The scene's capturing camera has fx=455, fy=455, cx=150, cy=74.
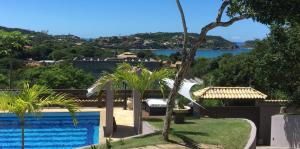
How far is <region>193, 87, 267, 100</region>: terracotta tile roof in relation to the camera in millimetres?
18391

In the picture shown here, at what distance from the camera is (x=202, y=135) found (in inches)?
451

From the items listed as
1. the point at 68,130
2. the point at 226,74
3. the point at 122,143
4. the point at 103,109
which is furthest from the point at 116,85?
the point at 226,74

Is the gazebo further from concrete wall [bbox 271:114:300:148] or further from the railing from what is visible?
the railing

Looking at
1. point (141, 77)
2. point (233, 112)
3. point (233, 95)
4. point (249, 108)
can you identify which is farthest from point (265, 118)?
point (141, 77)

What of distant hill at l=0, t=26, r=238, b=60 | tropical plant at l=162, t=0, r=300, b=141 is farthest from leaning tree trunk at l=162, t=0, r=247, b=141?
distant hill at l=0, t=26, r=238, b=60

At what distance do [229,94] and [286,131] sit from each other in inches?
148

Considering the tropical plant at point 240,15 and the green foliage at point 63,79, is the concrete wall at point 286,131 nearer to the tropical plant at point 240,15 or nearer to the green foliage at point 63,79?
the tropical plant at point 240,15

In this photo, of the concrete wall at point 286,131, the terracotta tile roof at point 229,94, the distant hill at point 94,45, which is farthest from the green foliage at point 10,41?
the distant hill at point 94,45

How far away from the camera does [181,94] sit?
601 inches

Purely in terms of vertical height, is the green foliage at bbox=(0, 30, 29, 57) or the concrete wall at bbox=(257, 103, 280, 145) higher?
the green foliage at bbox=(0, 30, 29, 57)

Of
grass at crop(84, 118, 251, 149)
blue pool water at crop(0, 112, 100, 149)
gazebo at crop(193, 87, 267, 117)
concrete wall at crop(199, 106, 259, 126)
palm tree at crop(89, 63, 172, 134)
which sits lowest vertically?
blue pool water at crop(0, 112, 100, 149)

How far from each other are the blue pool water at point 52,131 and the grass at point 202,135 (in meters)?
2.76

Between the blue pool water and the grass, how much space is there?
2765mm

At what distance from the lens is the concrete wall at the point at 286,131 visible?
14.9 meters
